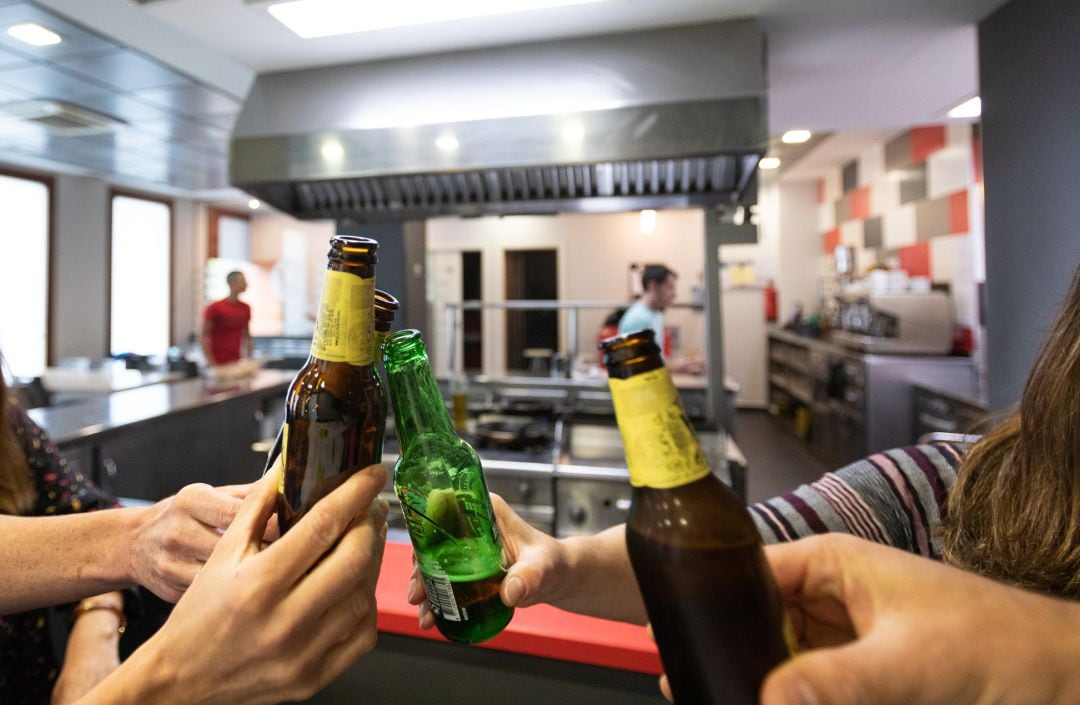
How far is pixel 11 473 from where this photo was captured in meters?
0.81

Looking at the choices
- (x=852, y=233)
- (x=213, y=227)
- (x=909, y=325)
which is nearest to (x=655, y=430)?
(x=909, y=325)

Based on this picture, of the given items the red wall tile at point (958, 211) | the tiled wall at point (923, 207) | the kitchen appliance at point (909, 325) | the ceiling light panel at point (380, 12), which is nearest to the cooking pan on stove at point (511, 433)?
the ceiling light panel at point (380, 12)

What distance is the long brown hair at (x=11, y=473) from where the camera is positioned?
79cm

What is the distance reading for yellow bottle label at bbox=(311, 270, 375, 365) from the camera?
34 centimetres

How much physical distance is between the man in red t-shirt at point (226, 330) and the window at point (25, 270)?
99.8 inches

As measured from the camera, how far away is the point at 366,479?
0.37 m

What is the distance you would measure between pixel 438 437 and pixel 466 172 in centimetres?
176

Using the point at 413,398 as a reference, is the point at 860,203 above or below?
above

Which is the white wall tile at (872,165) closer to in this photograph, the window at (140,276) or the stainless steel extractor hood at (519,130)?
the stainless steel extractor hood at (519,130)

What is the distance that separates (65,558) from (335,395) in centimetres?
45

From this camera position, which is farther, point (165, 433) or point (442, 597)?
point (165, 433)

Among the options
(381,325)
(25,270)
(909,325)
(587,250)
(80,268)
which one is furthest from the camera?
(587,250)

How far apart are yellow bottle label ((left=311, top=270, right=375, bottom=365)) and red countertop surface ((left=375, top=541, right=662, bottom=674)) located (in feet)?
1.67

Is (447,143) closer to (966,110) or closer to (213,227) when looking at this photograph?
(966,110)
